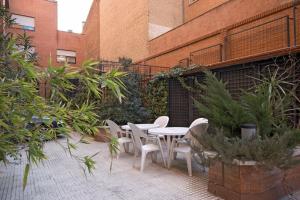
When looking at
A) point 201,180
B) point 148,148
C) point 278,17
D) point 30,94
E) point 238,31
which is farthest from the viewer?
point 238,31

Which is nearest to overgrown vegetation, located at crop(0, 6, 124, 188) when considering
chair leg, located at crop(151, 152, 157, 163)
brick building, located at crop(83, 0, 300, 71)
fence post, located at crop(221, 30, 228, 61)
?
chair leg, located at crop(151, 152, 157, 163)

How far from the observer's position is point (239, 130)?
3.23 metres

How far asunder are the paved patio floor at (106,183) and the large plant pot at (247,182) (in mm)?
272

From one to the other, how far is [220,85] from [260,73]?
2.25m

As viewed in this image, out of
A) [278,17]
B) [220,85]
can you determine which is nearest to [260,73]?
[220,85]

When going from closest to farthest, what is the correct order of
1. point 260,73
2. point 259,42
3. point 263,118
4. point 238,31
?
point 263,118 → point 260,73 → point 259,42 → point 238,31

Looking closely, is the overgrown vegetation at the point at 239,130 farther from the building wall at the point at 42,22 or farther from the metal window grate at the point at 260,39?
the building wall at the point at 42,22

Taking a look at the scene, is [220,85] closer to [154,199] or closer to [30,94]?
[154,199]

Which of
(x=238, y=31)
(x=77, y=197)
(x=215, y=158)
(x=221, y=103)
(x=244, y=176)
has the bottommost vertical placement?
(x=77, y=197)

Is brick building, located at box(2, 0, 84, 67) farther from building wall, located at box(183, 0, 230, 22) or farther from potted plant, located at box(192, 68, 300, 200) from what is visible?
potted plant, located at box(192, 68, 300, 200)

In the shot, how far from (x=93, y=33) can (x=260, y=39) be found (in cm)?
1751

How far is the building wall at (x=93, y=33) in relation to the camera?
20.6 metres

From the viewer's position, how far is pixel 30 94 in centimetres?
139

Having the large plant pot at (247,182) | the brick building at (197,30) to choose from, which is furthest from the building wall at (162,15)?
the large plant pot at (247,182)
